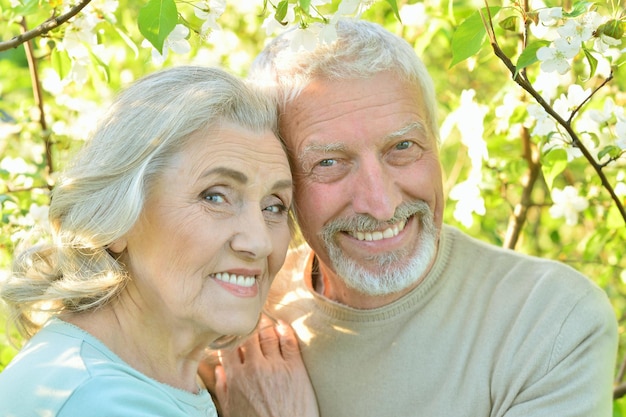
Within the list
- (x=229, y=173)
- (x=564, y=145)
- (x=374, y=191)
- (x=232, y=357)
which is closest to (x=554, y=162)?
(x=564, y=145)

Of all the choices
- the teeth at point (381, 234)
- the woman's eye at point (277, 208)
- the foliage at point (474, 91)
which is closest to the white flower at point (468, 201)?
the foliage at point (474, 91)

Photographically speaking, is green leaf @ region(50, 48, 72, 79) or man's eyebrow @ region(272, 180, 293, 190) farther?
green leaf @ region(50, 48, 72, 79)

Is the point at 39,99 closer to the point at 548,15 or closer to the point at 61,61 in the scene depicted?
the point at 61,61

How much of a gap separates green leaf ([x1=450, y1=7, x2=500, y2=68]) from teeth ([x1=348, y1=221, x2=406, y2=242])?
79 cm

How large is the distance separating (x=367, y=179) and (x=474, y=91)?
0.90m

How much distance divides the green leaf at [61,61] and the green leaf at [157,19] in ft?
2.71

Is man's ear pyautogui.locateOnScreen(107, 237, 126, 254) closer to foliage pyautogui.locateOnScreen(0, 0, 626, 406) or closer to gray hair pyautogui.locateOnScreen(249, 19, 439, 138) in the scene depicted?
foliage pyautogui.locateOnScreen(0, 0, 626, 406)

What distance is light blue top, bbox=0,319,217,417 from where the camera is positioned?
76.2 inches

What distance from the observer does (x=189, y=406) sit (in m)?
2.45

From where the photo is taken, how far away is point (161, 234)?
2320 mm

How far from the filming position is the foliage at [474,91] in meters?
2.18

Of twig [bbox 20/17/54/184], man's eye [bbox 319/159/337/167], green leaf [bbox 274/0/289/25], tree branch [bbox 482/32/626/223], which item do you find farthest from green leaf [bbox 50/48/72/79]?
tree branch [bbox 482/32/626/223]

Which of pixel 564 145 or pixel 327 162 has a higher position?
pixel 564 145

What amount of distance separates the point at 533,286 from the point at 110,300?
4.41 ft
